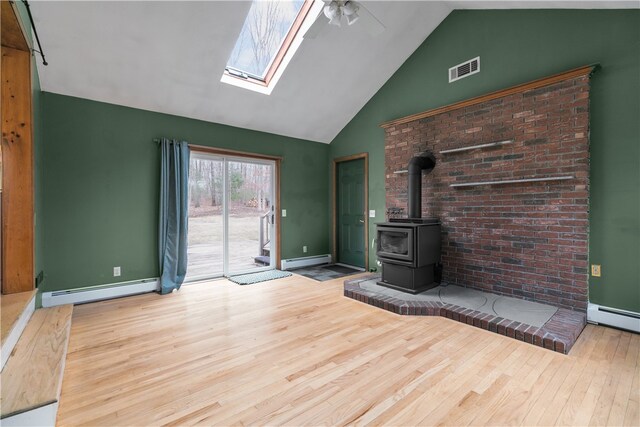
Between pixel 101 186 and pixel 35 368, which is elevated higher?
pixel 101 186

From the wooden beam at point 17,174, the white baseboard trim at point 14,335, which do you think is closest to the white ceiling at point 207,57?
the wooden beam at point 17,174

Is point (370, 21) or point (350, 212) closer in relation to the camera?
point (370, 21)

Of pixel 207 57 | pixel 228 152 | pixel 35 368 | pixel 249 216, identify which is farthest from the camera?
pixel 249 216

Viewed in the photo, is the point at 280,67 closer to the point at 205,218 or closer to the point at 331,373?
the point at 205,218

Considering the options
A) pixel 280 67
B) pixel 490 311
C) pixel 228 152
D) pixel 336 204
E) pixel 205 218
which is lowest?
pixel 490 311

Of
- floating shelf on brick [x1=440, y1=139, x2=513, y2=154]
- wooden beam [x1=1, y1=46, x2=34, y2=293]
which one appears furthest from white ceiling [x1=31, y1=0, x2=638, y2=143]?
floating shelf on brick [x1=440, y1=139, x2=513, y2=154]

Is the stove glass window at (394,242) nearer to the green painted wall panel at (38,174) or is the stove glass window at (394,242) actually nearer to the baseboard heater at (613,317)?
the baseboard heater at (613,317)

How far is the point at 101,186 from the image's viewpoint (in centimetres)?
372

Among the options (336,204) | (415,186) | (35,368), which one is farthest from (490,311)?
(35,368)

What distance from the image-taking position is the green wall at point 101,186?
344cm

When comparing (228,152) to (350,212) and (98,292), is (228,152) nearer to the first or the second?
(350,212)

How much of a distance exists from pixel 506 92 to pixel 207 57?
356 centimetres

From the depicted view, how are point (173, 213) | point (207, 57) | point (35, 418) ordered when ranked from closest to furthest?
point (35, 418) < point (207, 57) < point (173, 213)

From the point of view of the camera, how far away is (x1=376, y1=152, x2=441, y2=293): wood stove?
11.6 feet
